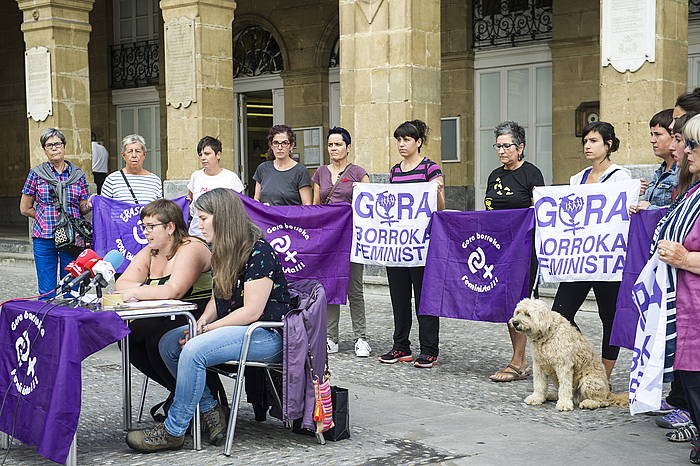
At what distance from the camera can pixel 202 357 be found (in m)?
5.42

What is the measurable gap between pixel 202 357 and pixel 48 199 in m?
4.15

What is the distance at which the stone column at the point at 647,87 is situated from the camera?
34.5 feet

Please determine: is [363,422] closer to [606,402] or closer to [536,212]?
[606,402]

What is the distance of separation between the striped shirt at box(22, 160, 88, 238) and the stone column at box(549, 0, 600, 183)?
919cm

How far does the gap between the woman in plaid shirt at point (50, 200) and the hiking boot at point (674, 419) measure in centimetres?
549

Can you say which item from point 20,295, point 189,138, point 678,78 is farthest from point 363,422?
point 189,138

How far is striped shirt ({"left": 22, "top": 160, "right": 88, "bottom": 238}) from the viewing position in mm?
8867

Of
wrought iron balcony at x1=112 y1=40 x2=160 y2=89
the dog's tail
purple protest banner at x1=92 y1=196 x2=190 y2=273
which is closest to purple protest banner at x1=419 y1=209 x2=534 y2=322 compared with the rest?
the dog's tail

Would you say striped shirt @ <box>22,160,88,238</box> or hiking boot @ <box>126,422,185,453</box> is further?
striped shirt @ <box>22,160,88,238</box>

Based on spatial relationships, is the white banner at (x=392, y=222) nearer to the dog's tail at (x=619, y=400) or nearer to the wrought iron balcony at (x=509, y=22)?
the dog's tail at (x=619, y=400)

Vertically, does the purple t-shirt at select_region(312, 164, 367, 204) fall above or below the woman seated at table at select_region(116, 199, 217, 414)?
above

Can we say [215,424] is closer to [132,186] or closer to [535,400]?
[535,400]

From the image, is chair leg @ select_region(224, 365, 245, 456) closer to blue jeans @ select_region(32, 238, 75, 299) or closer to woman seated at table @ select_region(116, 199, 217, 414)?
woman seated at table @ select_region(116, 199, 217, 414)

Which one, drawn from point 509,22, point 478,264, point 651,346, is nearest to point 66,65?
point 509,22
